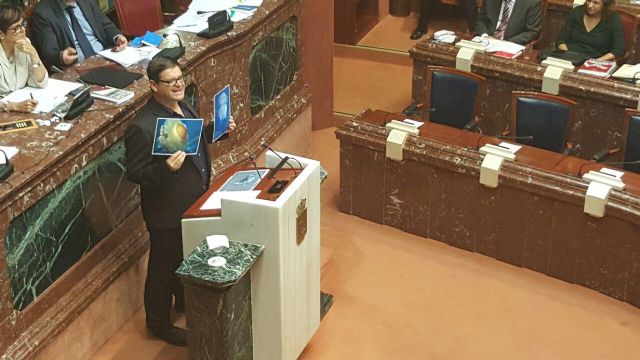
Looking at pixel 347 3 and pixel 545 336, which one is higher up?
pixel 347 3

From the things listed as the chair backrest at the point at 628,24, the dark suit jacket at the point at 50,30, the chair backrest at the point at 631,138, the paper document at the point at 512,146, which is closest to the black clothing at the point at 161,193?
the dark suit jacket at the point at 50,30

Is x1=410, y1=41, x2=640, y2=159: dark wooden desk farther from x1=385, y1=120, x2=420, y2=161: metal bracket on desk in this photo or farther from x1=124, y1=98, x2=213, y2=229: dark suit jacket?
x1=124, y1=98, x2=213, y2=229: dark suit jacket

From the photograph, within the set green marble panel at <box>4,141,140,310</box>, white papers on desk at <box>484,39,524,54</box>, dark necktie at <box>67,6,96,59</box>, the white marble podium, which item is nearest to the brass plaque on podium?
the white marble podium

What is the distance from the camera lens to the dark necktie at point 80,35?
5625mm

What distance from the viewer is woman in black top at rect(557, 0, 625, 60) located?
21.8ft

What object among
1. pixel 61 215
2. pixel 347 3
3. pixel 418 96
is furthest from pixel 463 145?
pixel 347 3

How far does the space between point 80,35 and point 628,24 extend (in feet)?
12.5

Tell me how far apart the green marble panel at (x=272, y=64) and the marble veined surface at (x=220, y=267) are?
2.02 metres

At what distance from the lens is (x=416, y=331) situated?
5.08 meters

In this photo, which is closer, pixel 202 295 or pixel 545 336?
pixel 202 295

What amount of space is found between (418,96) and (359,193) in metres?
1.06

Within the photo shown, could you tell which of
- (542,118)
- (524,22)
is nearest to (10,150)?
(542,118)

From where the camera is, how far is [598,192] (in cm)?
511

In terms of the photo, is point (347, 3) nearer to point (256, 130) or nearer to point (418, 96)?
point (418, 96)
